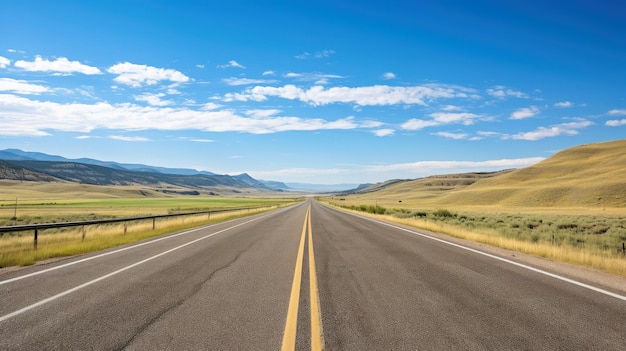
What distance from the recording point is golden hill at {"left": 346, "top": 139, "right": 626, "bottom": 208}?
8252 cm

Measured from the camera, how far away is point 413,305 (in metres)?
5.95

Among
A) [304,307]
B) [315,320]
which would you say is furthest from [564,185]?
[315,320]

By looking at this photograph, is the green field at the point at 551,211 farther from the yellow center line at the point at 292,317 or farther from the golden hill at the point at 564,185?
the yellow center line at the point at 292,317

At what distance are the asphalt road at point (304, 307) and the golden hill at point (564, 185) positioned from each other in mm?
85619

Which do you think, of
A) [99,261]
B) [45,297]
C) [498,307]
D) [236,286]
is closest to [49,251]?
[99,261]

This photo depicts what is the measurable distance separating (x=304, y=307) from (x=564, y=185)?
374ft

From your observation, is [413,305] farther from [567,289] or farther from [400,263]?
[400,263]

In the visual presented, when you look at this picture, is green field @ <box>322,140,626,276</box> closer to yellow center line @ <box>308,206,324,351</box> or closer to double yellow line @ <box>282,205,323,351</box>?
yellow center line @ <box>308,206,324,351</box>

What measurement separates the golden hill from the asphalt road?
85619 millimetres

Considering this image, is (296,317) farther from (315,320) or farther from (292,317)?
(315,320)

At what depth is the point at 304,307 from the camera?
5.84m

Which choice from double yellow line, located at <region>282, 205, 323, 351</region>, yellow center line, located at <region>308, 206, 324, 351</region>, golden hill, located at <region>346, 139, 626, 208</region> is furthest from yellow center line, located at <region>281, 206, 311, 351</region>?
golden hill, located at <region>346, 139, 626, 208</region>

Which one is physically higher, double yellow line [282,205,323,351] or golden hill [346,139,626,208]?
golden hill [346,139,626,208]

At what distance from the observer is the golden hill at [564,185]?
82.5 metres
